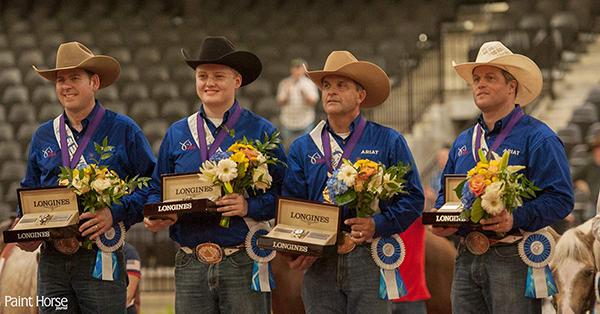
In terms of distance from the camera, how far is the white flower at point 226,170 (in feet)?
12.8

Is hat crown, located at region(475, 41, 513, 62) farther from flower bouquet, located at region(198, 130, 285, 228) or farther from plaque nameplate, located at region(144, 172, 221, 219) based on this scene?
plaque nameplate, located at region(144, 172, 221, 219)

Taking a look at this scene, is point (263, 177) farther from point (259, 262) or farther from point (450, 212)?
point (450, 212)

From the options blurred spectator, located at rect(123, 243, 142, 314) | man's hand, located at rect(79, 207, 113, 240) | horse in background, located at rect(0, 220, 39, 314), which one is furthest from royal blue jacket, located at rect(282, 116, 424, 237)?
horse in background, located at rect(0, 220, 39, 314)

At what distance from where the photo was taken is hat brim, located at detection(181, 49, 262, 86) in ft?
13.9

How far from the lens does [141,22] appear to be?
1440cm

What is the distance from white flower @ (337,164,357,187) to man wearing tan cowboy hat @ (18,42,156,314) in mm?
1123

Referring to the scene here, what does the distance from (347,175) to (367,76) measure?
24.6 inches

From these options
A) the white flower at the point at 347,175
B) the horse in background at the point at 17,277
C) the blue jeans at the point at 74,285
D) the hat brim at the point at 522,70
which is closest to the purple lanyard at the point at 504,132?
the hat brim at the point at 522,70

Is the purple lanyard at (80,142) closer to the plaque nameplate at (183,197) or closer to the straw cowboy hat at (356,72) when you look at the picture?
the plaque nameplate at (183,197)

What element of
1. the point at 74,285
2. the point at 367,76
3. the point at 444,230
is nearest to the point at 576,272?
the point at 444,230

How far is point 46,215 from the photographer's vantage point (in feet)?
13.7

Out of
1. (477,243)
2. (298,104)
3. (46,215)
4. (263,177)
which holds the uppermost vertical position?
(298,104)

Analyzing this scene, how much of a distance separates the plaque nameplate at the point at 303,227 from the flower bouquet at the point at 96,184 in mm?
710

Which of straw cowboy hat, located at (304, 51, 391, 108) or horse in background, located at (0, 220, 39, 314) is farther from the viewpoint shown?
horse in background, located at (0, 220, 39, 314)
